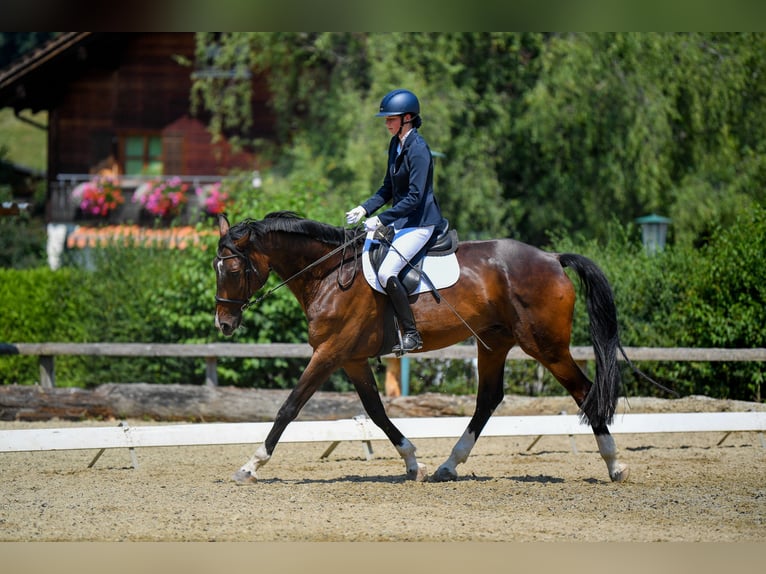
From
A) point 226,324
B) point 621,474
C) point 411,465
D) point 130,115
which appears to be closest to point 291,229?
point 226,324

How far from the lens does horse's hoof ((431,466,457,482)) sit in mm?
7742

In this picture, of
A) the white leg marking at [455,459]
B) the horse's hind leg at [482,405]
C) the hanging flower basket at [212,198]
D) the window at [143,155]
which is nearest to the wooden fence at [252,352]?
the horse's hind leg at [482,405]

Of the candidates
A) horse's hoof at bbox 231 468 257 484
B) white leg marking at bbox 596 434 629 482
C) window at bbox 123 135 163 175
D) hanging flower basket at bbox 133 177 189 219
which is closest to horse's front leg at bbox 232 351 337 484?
horse's hoof at bbox 231 468 257 484

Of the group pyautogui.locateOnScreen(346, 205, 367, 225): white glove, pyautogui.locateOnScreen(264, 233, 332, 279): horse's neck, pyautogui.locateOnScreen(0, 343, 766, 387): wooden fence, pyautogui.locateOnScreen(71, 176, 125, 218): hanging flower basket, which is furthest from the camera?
pyautogui.locateOnScreen(71, 176, 125, 218): hanging flower basket

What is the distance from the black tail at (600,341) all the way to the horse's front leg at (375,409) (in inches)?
54.0

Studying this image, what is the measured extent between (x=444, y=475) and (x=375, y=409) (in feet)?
2.50

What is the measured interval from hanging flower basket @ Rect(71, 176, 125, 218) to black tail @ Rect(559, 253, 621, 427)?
55.9 ft

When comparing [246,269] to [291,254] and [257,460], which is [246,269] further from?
[257,460]

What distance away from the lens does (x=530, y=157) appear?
2167 centimetres

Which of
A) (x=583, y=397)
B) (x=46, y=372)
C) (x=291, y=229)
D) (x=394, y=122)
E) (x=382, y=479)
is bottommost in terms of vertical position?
(x=46, y=372)

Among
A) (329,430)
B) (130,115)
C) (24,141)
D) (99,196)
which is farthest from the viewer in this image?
(24,141)

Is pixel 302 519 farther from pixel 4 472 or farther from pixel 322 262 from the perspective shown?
pixel 4 472

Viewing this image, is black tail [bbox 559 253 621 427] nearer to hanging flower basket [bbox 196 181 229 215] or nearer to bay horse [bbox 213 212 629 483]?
bay horse [bbox 213 212 629 483]

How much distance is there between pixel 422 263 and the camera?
25.1 ft
